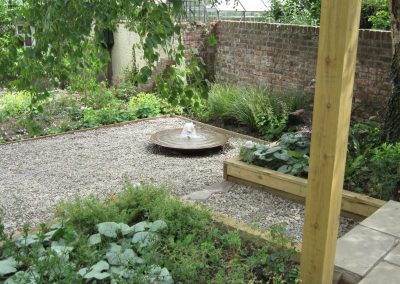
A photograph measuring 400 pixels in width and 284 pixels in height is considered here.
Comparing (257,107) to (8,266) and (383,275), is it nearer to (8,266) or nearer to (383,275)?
(383,275)

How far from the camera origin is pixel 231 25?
8531 millimetres

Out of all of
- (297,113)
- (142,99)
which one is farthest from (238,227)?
(142,99)

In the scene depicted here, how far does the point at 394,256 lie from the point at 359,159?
5.51 ft

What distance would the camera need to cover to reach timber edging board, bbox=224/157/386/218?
3.86 meters

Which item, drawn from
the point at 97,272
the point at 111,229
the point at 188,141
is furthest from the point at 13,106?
the point at 97,272

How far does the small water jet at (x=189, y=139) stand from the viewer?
5957 millimetres

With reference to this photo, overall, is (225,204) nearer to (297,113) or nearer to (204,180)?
(204,180)

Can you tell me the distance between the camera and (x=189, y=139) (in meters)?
6.28

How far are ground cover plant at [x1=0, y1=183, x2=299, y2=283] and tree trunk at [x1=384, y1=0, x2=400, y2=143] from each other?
2376 millimetres

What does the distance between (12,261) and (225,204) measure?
2095 mm

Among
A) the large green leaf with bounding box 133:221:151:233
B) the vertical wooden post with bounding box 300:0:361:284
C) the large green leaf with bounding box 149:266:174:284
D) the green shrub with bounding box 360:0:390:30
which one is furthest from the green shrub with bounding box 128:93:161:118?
the vertical wooden post with bounding box 300:0:361:284

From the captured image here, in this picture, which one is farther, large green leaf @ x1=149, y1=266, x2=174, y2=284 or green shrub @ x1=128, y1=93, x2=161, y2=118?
green shrub @ x1=128, y1=93, x2=161, y2=118

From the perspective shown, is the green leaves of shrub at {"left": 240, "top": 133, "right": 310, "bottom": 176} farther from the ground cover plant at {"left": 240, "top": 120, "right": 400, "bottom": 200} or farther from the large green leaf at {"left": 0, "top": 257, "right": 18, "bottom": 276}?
the large green leaf at {"left": 0, "top": 257, "right": 18, "bottom": 276}

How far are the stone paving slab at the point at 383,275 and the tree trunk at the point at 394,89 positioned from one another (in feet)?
7.59
